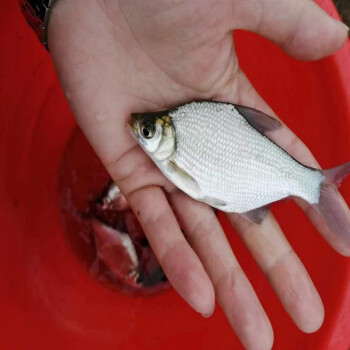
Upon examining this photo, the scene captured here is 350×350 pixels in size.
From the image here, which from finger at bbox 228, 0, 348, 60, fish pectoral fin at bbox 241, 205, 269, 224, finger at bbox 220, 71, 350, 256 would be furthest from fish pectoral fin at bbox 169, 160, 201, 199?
finger at bbox 228, 0, 348, 60

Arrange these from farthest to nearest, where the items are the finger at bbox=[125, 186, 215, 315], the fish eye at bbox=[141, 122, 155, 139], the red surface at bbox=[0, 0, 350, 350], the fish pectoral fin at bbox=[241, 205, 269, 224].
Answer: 1. the red surface at bbox=[0, 0, 350, 350]
2. the fish pectoral fin at bbox=[241, 205, 269, 224]
3. the fish eye at bbox=[141, 122, 155, 139]
4. the finger at bbox=[125, 186, 215, 315]

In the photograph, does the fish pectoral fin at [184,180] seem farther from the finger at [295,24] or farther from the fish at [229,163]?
the finger at [295,24]

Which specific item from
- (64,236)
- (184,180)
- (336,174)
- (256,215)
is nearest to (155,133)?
(184,180)

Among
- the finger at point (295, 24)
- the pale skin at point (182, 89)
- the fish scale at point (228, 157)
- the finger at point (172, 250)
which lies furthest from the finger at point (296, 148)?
the finger at point (172, 250)

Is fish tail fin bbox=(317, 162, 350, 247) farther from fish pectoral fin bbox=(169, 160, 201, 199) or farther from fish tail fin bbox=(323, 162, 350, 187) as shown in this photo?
fish pectoral fin bbox=(169, 160, 201, 199)

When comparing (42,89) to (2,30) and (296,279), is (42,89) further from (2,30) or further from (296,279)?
(296,279)

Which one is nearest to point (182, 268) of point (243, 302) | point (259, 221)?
point (243, 302)
